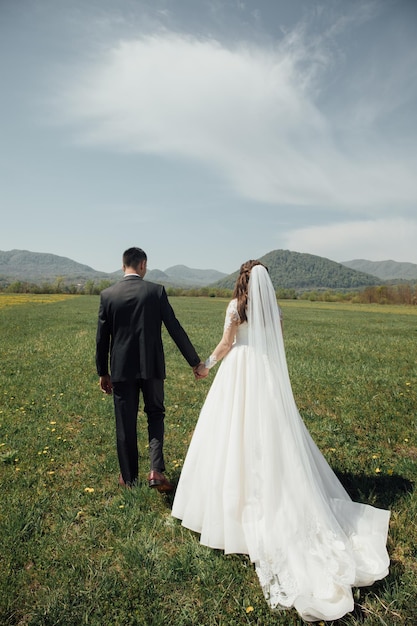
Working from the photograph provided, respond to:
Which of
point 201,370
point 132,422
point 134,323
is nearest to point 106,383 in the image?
point 132,422

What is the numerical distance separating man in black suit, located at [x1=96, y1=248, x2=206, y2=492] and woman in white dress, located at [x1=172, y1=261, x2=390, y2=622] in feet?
2.26

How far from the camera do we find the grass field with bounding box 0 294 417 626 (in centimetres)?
333

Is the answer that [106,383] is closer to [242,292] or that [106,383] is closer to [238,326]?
[238,326]

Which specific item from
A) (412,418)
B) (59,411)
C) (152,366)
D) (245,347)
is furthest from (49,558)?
(412,418)

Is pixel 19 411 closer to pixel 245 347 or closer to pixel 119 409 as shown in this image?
pixel 119 409

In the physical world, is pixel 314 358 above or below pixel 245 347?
below

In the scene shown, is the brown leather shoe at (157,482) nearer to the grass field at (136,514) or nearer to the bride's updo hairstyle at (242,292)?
the grass field at (136,514)

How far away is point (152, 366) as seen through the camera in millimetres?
5020

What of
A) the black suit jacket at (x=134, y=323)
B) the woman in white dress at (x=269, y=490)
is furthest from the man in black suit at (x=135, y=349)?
the woman in white dress at (x=269, y=490)

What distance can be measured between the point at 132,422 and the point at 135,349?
939 mm

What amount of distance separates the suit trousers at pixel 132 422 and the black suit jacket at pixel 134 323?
0.18 meters

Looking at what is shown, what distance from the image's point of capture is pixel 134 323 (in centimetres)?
497

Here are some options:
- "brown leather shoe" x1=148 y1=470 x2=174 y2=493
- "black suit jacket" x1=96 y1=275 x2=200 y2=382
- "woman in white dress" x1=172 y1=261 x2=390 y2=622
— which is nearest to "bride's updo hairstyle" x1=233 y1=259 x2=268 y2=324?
"woman in white dress" x1=172 y1=261 x2=390 y2=622

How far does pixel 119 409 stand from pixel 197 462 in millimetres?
1252
